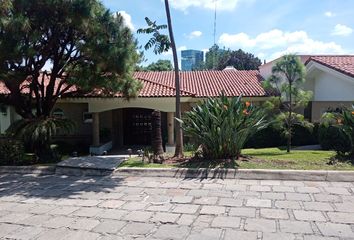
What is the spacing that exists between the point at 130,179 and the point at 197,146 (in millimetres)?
2877

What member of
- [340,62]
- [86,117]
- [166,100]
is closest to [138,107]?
[166,100]

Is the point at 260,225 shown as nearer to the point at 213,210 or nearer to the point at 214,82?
the point at 213,210

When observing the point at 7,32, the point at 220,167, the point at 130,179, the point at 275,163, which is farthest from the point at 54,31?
the point at 275,163

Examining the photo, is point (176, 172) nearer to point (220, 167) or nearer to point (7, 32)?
point (220, 167)

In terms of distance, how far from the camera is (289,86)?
13945 millimetres

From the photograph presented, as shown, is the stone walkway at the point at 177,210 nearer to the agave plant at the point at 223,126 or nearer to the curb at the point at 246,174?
the curb at the point at 246,174

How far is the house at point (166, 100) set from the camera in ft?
58.7

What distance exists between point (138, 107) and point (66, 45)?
22.4ft

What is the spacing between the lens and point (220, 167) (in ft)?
31.9

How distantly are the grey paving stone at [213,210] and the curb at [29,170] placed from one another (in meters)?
5.78

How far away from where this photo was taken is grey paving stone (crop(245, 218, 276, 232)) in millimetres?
5500

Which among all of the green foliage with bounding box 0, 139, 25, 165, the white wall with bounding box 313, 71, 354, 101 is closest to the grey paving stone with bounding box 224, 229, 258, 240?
the green foliage with bounding box 0, 139, 25, 165

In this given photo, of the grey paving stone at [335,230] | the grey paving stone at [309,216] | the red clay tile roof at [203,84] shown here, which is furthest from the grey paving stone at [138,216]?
the red clay tile roof at [203,84]

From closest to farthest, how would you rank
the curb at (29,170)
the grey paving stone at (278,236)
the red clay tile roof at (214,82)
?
the grey paving stone at (278,236) < the curb at (29,170) < the red clay tile roof at (214,82)
